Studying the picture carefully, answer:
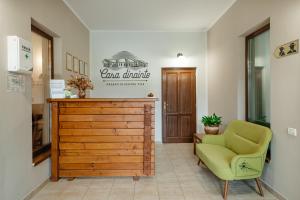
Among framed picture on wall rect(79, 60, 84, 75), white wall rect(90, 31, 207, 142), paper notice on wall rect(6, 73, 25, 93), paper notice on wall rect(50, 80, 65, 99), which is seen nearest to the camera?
paper notice on wall rect(6, 73, 25, 93)

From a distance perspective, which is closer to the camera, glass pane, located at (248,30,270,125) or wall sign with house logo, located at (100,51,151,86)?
glass pane, located at (248,30,270,125)

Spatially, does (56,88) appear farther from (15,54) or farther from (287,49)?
(287,49)

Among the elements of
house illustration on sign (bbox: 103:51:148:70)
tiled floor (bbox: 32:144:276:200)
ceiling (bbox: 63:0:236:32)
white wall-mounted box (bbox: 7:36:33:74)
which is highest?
ceiling (bbox: 63:0:236:32)

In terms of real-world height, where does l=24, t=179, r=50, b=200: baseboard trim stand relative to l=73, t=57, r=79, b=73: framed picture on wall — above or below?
below

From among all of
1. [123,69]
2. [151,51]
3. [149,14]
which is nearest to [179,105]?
[151,51]

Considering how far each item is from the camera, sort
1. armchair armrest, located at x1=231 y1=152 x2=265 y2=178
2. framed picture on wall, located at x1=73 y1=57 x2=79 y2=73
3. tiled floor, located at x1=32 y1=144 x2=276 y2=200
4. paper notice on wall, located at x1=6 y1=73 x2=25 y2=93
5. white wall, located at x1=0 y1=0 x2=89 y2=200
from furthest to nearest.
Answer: framed picture on wall, located at x1=73 y1=57 x2=79 y2=73, tiled floor, located at x1=32 y1=144 x2=276 y2=200, armchair armrest, located at x1=231 y1=152 x2=265 y2=178, paper notice on wall, located at x1=6 y1=73 x2=25 y2=93, white wall, located at x1=0 y1=0 x2=89 y2=200

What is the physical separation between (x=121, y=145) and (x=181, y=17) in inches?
130

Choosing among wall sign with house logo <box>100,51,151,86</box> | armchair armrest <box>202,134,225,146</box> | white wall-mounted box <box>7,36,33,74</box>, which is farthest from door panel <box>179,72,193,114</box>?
white wall-mounted box <box>7,36,33,74</box>

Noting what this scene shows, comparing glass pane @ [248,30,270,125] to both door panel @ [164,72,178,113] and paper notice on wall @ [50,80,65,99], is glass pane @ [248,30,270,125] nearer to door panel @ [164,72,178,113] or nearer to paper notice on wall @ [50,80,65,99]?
door panel @ [164,72,178,113]

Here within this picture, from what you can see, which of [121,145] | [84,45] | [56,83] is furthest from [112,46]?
[121,145]

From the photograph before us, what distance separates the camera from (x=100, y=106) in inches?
136

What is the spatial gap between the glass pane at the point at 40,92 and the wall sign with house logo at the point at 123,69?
241cm

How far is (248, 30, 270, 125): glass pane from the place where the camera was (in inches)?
132

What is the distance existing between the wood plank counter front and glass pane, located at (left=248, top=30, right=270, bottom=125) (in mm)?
1747
